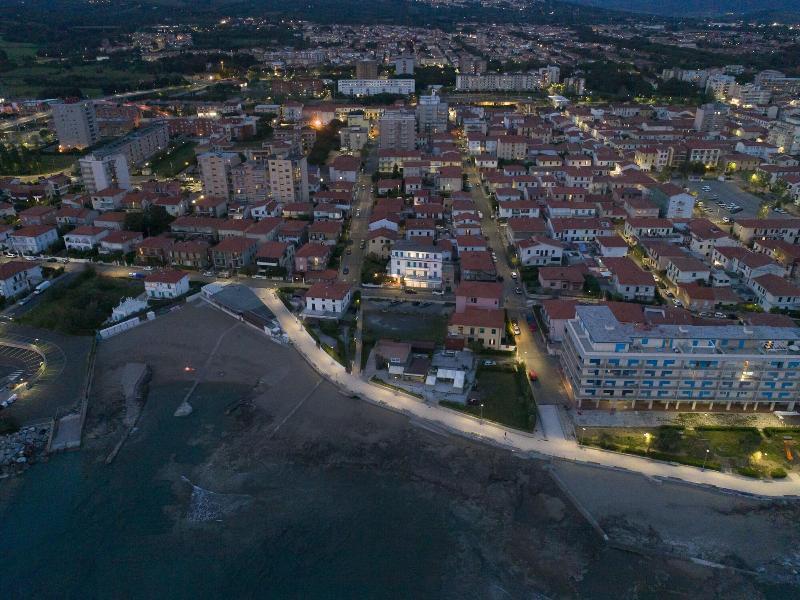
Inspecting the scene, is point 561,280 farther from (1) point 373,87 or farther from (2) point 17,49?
(2) point 17,49

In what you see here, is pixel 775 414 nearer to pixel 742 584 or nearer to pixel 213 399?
pixel 742 584

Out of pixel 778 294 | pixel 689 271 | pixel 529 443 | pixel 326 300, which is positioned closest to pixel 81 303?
pixel 326 300

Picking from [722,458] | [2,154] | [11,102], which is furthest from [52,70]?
[722,458]

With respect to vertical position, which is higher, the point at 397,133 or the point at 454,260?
the point at 397,133

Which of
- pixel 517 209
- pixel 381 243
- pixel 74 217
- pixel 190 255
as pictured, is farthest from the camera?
pixel 517 209

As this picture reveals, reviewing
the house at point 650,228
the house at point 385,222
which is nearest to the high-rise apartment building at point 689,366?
the house at point 650,228

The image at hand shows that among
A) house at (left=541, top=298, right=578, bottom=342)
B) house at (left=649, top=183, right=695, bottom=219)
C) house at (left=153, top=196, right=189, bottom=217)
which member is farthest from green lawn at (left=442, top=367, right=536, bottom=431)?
house at (left=153, top=196, right=189, bottom=217)

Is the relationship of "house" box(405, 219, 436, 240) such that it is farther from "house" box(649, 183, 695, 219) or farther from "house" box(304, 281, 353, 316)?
"house" box(649, 183, 695, 219)
